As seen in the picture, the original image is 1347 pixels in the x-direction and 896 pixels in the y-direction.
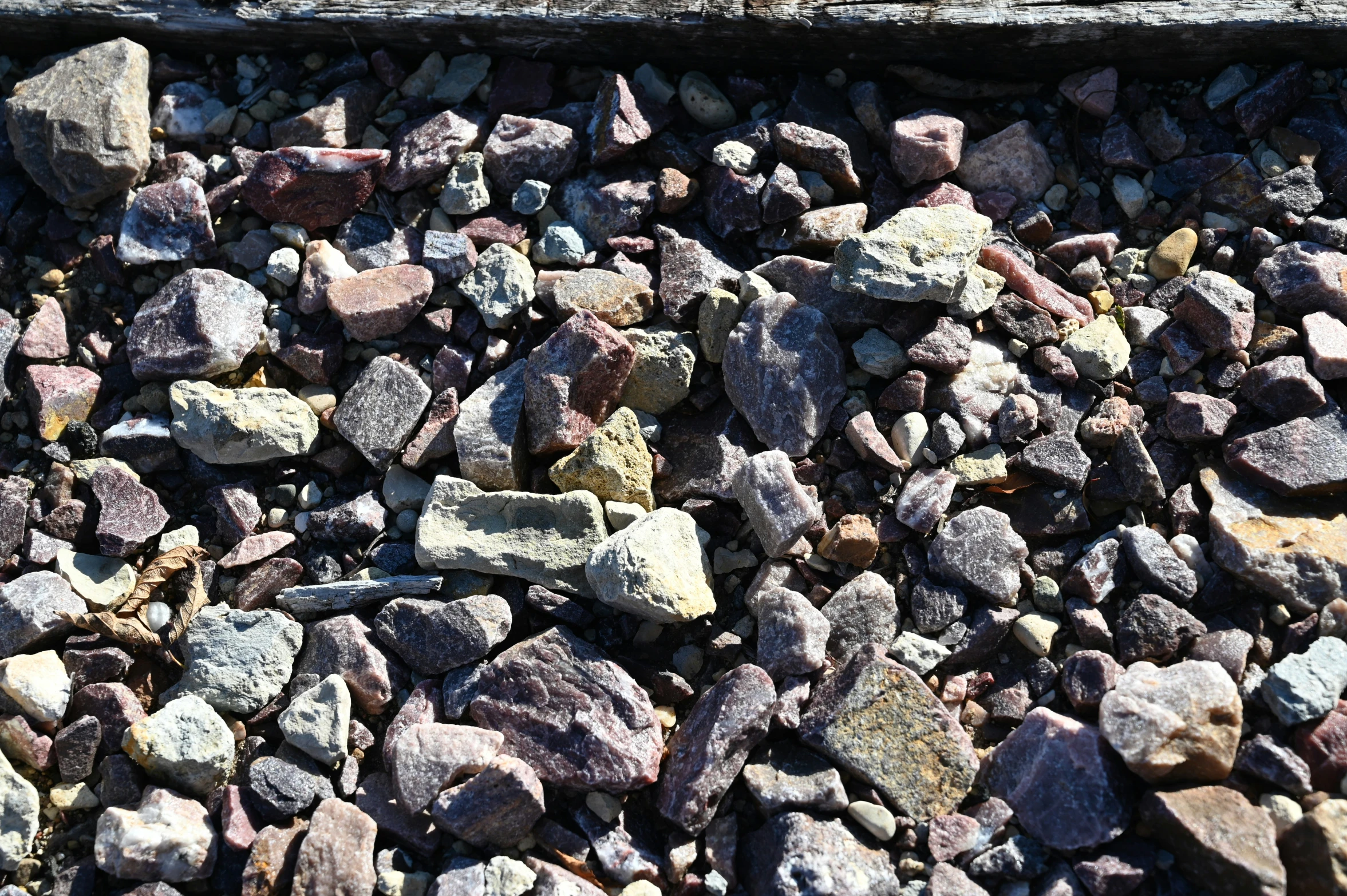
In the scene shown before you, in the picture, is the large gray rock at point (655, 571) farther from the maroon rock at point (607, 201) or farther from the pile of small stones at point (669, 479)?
the maroon rock at point (607, 201)

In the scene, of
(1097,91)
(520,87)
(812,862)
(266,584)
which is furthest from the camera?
(520,87)

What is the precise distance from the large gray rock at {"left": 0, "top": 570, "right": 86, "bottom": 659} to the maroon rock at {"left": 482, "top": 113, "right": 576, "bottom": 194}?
1.58 metres

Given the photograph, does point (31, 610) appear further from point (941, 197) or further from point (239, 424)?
point (941, 197)

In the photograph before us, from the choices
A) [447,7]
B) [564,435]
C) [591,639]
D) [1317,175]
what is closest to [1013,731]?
[591,639]

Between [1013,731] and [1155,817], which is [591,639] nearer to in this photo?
[1013,731]

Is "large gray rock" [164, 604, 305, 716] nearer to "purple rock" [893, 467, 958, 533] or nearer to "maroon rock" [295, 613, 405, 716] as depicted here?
"maroon rock" [295, 613, 405, 716]

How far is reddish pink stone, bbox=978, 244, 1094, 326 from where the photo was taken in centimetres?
261

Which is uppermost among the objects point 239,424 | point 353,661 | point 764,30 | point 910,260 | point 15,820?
point 764,30

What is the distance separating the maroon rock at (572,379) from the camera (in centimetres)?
248

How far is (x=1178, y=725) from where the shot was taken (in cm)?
203

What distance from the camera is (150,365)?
8.65 ft

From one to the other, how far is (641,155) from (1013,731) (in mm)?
1867

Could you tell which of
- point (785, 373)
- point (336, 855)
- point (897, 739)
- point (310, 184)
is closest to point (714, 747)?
point (897, 739)

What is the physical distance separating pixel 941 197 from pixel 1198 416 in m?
0.90
